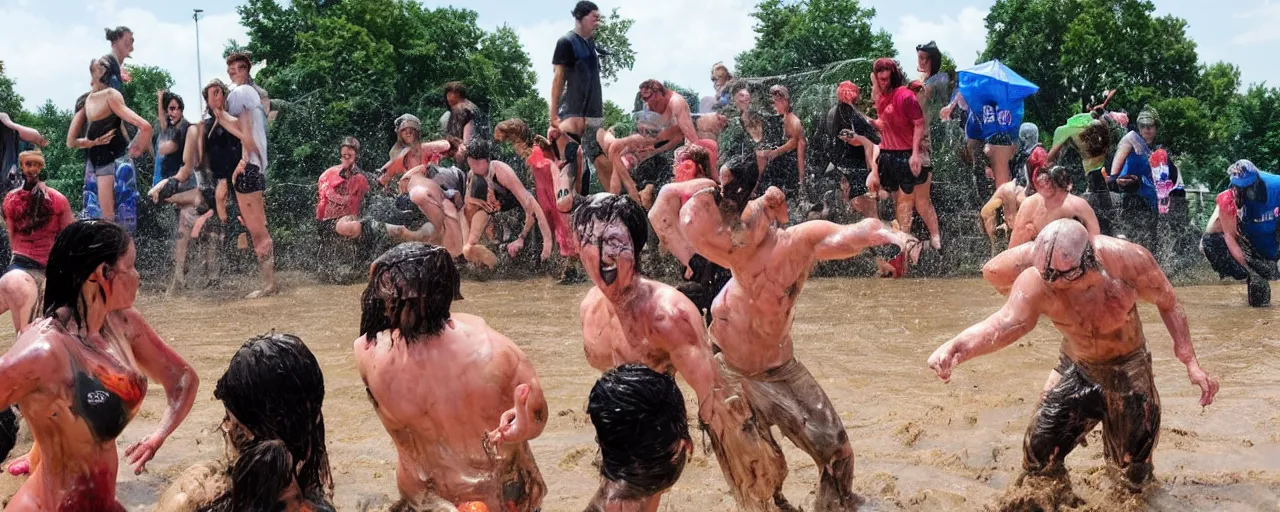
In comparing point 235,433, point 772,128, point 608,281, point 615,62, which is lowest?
point 235,433

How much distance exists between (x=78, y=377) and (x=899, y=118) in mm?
8586

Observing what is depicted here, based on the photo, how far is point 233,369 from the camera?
9.14 feet

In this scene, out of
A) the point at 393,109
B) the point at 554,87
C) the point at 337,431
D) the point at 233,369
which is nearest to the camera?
the point at 233,369

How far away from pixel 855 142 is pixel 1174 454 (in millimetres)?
5970

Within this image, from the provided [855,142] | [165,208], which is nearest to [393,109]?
[165,208]

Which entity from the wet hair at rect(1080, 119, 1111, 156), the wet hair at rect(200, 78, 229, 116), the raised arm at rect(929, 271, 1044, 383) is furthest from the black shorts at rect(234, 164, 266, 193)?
the raised arm at rect(929, 271, 1044, 383)

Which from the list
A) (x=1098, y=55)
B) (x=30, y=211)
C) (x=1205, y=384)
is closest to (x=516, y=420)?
(x=1205, y=384)

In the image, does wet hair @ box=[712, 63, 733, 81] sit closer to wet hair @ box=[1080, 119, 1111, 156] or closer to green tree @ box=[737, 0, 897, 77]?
wet hair @ box=[1080, 119, 1111, 156]

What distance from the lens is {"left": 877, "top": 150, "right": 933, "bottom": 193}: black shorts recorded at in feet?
35.6

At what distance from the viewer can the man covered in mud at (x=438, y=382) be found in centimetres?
299

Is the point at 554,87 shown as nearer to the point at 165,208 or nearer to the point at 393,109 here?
the point at 165,208

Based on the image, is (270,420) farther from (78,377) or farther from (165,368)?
(165,368)

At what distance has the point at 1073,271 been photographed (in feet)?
14.2

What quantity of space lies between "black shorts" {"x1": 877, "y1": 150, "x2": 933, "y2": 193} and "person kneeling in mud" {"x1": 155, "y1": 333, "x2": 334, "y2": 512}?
28.3ft
